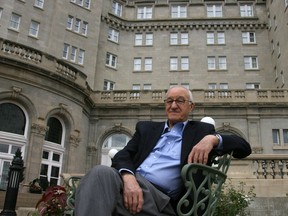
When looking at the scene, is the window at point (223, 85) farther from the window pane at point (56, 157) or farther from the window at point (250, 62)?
the window pane at point (56, 157)

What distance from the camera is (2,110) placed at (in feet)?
60.4

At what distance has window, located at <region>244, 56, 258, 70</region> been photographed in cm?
3312

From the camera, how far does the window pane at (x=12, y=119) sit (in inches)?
725

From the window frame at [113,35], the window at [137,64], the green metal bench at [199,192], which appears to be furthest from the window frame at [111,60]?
the green metal bench at [199,192]

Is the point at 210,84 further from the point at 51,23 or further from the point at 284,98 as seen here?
the point at 51,23

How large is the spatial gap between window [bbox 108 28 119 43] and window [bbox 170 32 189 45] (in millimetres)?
5837

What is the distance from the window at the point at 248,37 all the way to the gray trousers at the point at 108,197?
111ft

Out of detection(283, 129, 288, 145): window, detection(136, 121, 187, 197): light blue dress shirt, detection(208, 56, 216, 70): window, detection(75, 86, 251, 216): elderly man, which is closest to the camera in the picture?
detection(75, 86, 251, 216): elderly man

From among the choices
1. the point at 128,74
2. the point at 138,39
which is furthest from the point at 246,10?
the point at 128,74

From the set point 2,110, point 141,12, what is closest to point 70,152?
point 2,110

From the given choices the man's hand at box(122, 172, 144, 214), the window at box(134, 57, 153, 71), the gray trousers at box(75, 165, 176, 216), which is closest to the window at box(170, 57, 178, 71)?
the window at box(134, 57, 153, 71)

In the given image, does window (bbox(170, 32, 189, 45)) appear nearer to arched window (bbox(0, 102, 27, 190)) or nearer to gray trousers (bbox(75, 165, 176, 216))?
arched window (bbox(0, 102, 27, 190))

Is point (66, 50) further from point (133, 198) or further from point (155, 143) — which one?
point (133, 198)

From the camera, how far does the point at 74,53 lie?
30.1 metres
